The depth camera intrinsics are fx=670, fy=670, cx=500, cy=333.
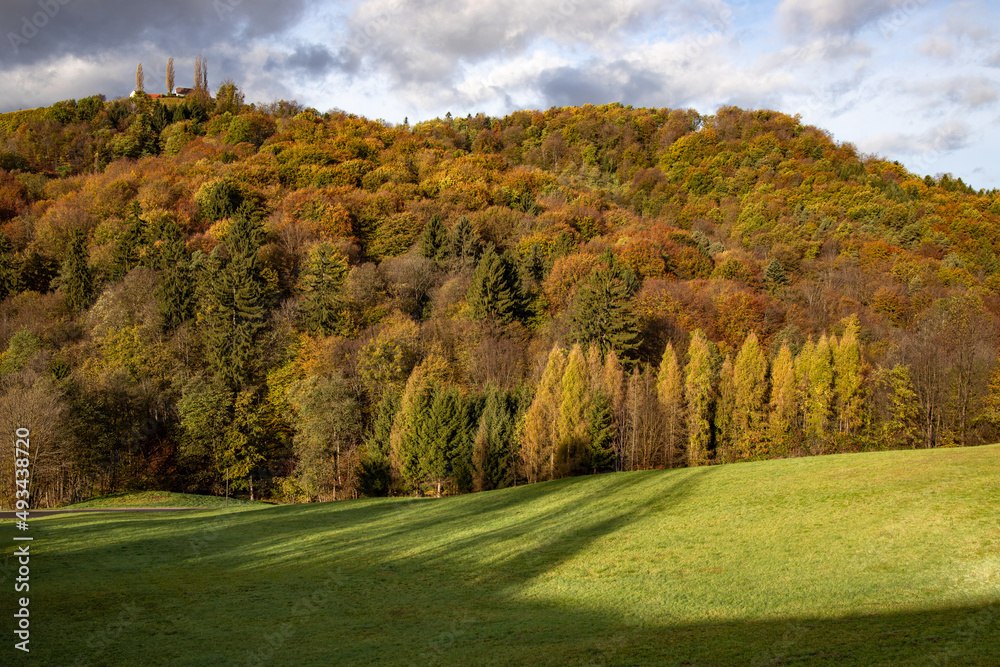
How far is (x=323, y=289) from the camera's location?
212ft

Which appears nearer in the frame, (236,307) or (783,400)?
(783,400)

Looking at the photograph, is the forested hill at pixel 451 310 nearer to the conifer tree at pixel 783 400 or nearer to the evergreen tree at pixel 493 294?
the conifer tree at pixel 783 400

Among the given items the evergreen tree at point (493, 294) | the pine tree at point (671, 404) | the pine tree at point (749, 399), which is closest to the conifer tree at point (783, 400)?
the pine tree at point (749, 399)

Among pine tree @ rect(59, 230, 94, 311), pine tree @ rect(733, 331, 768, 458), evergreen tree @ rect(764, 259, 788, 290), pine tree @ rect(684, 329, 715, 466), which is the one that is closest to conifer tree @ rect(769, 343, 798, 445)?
pine tree @ rect(733, 331, 768, 458)

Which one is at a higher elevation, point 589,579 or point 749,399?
point 749,399

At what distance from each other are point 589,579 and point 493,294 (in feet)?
162

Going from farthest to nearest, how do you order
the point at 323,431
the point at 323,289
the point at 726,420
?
1. the point at 323,289
2. the point at 726,420
3. the point at 323,431

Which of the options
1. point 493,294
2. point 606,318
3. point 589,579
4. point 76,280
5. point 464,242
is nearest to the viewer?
point 589,579

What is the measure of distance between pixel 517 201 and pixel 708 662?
93676 mm

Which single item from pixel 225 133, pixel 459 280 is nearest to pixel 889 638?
pixel 459 280

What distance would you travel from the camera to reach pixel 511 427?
4669 centimetres

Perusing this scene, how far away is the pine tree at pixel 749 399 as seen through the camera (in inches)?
1946

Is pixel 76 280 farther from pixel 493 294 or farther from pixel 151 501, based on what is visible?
pixel 493 294

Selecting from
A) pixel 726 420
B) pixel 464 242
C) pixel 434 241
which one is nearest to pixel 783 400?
pixel 726 420
